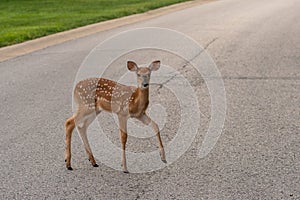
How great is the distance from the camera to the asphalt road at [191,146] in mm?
4852

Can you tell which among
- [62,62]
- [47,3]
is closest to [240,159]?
[62,62]

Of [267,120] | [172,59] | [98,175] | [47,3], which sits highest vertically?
[98,175]

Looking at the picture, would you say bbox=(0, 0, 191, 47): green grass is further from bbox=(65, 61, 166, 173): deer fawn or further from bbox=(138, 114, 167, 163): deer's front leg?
bbox=(138, 114, 167, 163): deer's front leg

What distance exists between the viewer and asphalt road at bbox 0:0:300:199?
15.9 ft

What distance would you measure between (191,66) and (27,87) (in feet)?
10.5

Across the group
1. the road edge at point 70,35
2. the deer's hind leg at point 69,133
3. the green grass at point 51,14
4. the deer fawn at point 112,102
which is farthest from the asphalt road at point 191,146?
the green grass at point 51,14

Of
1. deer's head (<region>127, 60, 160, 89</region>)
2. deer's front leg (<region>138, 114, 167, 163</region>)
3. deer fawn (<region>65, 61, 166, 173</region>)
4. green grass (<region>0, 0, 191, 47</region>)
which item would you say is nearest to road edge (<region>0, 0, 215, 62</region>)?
green grass (<region>0, 0, 191, 47</region>)

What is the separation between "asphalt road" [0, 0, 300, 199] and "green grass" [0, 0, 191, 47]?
11.1ft

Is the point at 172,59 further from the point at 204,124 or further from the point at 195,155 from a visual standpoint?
the point at 195,155

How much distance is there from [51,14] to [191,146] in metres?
16.1

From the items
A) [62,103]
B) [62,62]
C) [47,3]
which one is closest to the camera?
[62,103]

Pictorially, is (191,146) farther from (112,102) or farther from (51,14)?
(51,14)

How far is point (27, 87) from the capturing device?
9.05m

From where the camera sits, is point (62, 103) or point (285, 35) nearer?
point (62, 103)
